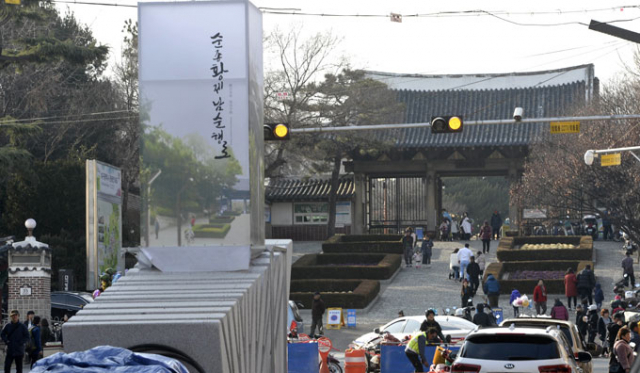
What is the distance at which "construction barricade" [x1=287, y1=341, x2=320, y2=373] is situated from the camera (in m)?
19.9

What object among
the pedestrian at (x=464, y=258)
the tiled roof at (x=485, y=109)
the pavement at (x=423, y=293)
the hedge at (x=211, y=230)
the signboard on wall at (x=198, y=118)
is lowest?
the pavement at (x=423, y=293)

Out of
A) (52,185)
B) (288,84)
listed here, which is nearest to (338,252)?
(288,84)

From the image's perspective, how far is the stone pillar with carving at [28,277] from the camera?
94.4 feet

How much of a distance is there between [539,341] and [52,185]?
34567 millimetres

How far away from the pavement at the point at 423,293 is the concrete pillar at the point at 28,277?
26.8 feet

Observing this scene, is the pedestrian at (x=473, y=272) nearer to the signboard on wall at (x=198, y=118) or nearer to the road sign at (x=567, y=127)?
the road sign at (x=567, y=127)

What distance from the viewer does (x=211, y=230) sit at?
37.2 ft

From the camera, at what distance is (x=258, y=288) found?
11.0 meters

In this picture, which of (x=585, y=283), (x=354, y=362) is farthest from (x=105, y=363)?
(x=585, y=283)

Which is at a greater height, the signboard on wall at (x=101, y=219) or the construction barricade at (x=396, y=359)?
the signboard on wall at (x=101, y=219)

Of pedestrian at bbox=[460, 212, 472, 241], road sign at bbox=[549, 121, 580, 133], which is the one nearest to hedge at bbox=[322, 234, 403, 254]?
pedestrian at bbox=[460, 212, 472, 241]

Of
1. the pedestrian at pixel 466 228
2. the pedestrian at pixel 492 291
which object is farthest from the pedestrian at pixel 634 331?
the pedestrian at pixel 466 228

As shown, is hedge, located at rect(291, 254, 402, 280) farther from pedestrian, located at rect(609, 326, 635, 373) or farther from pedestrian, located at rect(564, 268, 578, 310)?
pedestrian, located at rect(609, 326, 635, 373)

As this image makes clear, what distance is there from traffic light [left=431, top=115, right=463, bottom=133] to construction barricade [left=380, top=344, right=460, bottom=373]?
605 cm
